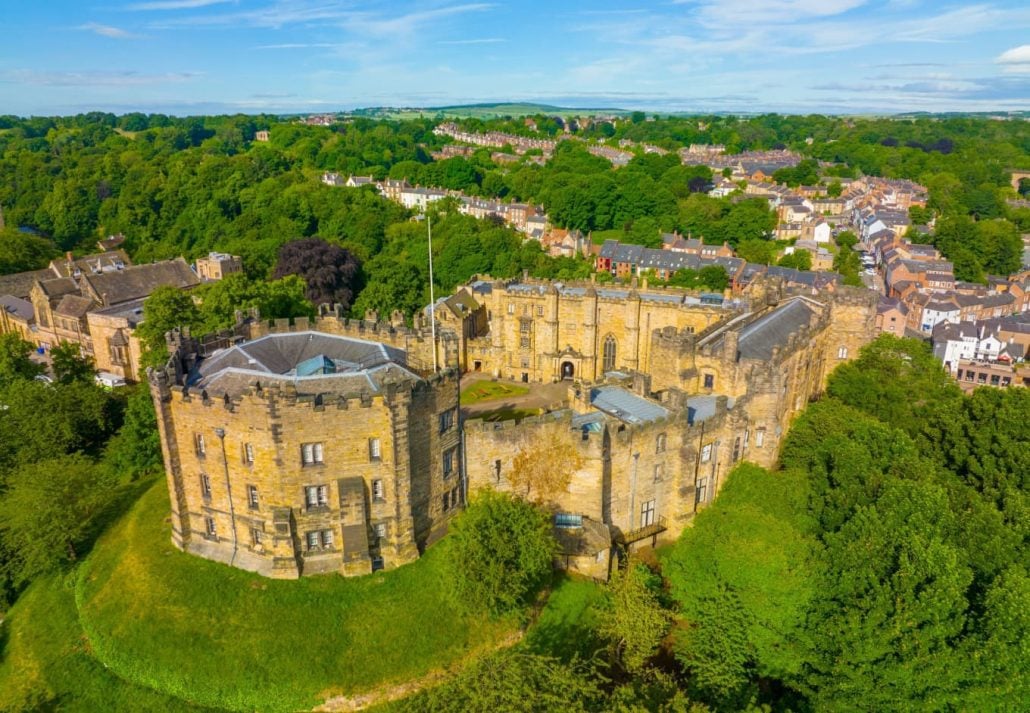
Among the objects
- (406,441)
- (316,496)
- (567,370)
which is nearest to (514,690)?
(406,441)

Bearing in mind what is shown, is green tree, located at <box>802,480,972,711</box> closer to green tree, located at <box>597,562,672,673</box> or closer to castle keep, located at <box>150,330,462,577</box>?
green tree, located at <box>597,562,672,673</box>

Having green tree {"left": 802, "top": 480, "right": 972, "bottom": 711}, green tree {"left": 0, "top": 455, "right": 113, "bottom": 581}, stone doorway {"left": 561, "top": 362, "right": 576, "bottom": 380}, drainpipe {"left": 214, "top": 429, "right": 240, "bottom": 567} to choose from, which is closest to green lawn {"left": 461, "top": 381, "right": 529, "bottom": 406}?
stone doorway {"left": 561, "top": 362, "right": 576, "bottom": 380}

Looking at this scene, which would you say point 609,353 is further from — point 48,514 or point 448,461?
point 48,514

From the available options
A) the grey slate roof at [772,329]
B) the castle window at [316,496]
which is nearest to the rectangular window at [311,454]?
the castle window at [316,496]

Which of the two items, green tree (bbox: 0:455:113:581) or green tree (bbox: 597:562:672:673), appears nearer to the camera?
green tree (bbox: 597:562:672:673)

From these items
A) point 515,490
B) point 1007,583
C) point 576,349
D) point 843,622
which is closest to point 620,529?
point 515,490
